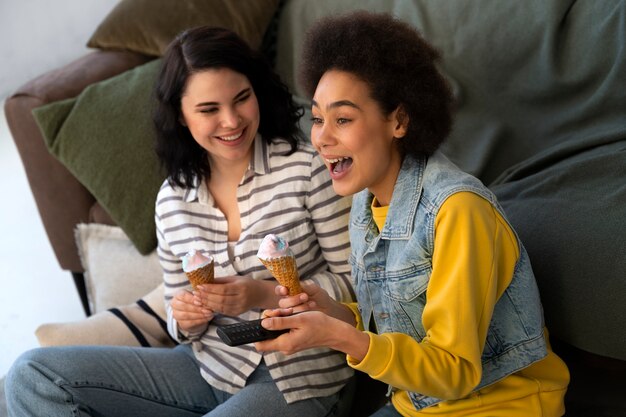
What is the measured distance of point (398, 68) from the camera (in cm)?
134

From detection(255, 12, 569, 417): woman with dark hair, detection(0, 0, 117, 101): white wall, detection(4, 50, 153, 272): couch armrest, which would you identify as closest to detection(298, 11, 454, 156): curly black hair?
detection(255, 12, 569, 417): woman with dark hair

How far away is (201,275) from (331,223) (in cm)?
32

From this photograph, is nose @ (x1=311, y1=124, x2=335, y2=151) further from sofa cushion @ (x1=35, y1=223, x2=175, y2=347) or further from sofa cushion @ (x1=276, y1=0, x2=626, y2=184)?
sofa cushion @ (x1=35, y1=223, x2=175, y2=347)

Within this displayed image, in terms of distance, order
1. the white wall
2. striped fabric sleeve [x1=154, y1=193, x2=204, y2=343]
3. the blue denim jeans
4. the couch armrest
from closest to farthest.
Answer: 1. the blue denim jeans
2. striped fabric sleeve [x1=154, y1=193, x2=204, y2=343]
3. the couch armrest
4. the white wall

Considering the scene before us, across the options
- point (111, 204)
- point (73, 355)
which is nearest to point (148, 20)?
point (111, 204)

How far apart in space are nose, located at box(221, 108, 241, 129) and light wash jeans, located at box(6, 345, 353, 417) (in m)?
0.52

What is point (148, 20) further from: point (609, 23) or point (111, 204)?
point (609, 23)

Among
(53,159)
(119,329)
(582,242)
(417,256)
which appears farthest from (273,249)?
(53,159)

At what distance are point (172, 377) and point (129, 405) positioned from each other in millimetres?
111

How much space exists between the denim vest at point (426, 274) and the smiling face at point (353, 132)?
2.0 inches

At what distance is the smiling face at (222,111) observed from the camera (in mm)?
1667

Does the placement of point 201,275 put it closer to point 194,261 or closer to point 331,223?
point 194,261

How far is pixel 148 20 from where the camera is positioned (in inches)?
107

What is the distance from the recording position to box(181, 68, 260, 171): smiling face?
167cm
